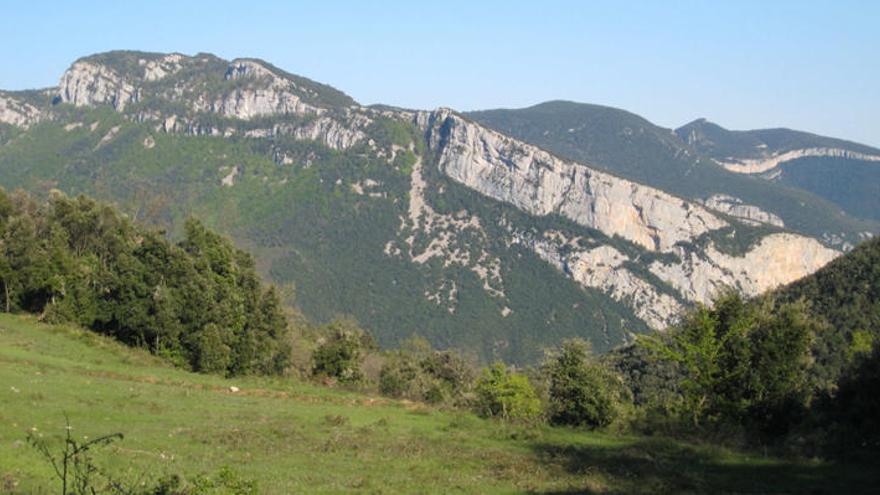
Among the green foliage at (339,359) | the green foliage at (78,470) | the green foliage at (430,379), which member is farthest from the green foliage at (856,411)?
the green foliage at (339,359)

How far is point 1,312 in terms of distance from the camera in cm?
4972

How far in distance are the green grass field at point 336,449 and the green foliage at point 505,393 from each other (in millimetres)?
12538

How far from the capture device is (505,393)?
49.3 metres

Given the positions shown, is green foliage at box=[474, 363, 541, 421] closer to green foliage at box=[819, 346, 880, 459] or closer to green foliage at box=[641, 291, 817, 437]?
green foliage at box=[641, 291, 817, 437]

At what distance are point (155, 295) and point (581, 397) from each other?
83.8 feet

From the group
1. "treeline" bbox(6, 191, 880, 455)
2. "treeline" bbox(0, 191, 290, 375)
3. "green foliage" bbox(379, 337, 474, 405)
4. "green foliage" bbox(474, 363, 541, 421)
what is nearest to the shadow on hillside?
"treeline" bbox(6, 191, 880, 455)

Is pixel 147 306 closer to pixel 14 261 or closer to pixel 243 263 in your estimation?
pixel 14 261

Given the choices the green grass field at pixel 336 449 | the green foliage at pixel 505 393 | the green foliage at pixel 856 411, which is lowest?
the green foliage at pixel 505 393

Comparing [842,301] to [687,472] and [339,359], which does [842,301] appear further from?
[687,472]

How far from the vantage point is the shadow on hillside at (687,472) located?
21.6m

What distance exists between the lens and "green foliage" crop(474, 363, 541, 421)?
46.3 metres

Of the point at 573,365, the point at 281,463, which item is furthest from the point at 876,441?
the point at 281,463

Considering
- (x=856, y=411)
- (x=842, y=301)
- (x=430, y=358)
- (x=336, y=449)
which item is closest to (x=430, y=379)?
(x=430, y=358)

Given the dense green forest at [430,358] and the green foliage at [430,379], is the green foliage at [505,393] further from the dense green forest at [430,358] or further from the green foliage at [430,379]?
the green foliage at [430,379]
